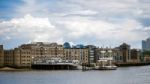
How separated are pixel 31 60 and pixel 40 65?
3386 mm

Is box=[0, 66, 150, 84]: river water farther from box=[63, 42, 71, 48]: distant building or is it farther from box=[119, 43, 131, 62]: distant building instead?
box=[119, 43, 131, 62]: distant building

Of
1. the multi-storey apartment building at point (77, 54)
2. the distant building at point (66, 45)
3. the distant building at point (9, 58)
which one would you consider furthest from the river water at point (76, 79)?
the distant building at point (66, 45)

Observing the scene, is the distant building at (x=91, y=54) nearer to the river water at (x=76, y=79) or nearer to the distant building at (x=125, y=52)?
the distant building at (x=125, y=52)

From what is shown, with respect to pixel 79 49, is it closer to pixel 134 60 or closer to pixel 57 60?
pixel 57 60

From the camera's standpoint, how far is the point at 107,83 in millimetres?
56125

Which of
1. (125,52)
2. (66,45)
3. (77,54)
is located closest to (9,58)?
(77,54)

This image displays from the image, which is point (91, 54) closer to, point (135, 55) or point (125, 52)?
point (125, 52)

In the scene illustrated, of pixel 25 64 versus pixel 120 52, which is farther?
pixel 120 52

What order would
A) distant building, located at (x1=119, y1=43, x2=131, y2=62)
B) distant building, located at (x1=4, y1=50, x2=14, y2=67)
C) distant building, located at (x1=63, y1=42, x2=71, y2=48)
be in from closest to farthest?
distant building, located at (x1=4, y1=50, x2=14, y2=67) → distant building, located at (x1=63, y1=42, x2=71, y2=48) → distant building, located at (x1=119, y1=43, x2=131, y2=62)

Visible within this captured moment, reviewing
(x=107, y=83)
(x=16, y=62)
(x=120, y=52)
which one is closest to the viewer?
(x=107, y=83)

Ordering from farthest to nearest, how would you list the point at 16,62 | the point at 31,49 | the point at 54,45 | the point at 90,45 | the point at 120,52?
the point at 120,52 < the point at 90,45 < the point at 54,45 < the point at 31,49 < the point at 16,62

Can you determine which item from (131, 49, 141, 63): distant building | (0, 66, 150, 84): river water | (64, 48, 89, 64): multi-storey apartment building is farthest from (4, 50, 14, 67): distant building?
(131, 49, 141, 63): distant building

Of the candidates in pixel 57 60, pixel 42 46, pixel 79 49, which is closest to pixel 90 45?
pixel 79 49

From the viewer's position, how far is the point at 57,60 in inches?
4732
